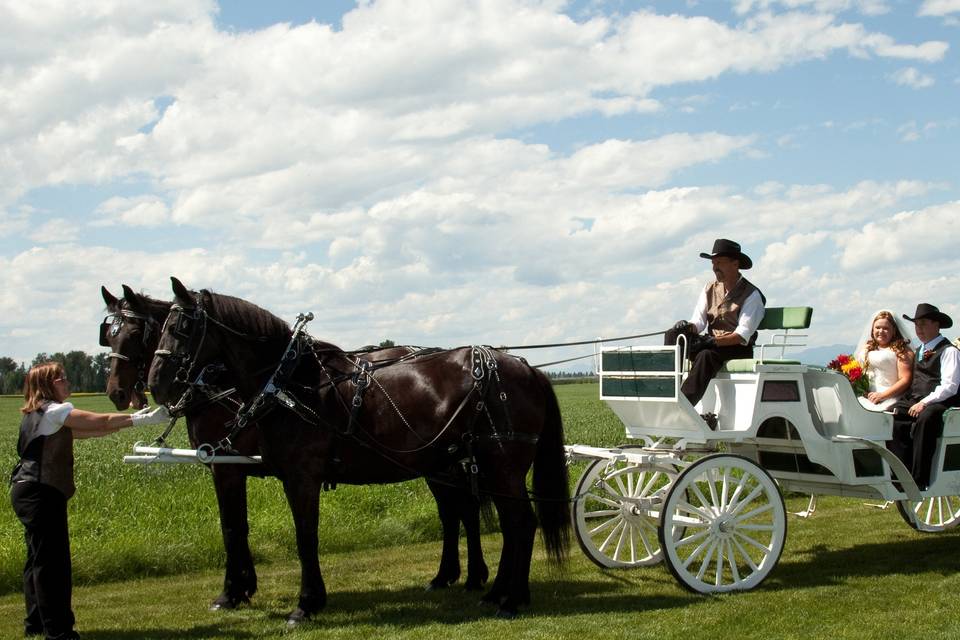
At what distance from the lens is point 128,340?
6.56 m

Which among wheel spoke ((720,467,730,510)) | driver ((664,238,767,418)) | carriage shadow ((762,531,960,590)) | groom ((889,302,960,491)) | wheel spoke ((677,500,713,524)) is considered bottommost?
carriage shadow ((762,531,960,590))

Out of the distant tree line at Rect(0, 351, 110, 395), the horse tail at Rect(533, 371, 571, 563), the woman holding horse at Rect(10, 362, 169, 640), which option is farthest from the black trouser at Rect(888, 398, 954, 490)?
the distant tree line at Rect(0, 351, 110, 395)

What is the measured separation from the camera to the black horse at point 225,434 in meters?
6.57

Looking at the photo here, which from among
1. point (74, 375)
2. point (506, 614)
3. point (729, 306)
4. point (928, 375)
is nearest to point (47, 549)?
point (506, 614)

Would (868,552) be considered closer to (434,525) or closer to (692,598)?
(692,598)

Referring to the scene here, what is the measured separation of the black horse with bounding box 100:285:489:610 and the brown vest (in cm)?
65

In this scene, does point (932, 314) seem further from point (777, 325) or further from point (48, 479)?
point (48, 479)

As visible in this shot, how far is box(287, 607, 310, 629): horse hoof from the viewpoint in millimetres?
6268

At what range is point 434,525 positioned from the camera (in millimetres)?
10688

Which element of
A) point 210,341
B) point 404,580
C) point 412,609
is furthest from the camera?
point 404,580

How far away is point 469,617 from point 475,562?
0.97 meters

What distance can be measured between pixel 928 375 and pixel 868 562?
5.62ft

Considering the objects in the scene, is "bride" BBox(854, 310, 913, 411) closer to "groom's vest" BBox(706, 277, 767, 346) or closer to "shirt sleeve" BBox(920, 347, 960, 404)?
"shirt sleeve" BBox(920, 347, 960, 404)

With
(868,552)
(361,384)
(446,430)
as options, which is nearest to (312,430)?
(361,384)
